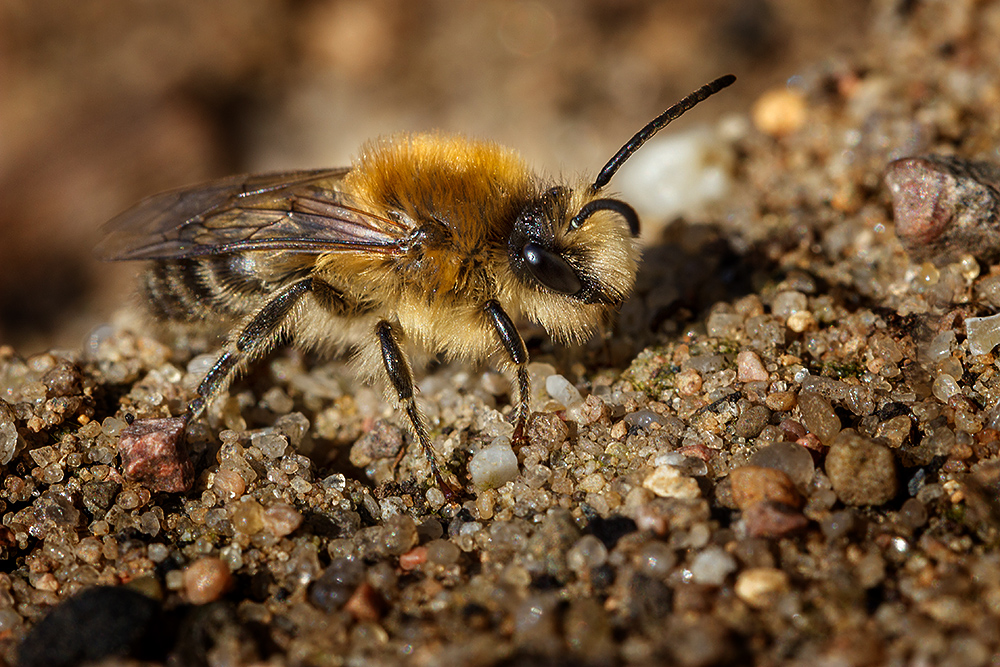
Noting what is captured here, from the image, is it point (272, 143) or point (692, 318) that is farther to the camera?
point (272, 143)

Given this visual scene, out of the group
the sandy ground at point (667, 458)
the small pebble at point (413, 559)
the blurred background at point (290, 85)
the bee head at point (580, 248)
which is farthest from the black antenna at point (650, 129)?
the blurred background at point (290, 85)

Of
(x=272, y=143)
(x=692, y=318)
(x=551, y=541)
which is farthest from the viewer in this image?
(x=272, y=143)

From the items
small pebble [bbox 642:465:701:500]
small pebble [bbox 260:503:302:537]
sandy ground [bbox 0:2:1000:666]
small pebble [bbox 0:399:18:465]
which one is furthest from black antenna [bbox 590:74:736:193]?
small pebble [bbox 0:399:18:465]

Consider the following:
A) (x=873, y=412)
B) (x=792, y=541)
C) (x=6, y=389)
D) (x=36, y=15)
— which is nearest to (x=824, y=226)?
(x=873, y=412)

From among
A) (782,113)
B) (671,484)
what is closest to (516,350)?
(671,484)

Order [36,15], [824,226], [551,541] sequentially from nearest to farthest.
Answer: [551,541]
[824,226]
[36,15]

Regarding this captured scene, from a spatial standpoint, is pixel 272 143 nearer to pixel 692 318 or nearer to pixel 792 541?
pixel 692 318

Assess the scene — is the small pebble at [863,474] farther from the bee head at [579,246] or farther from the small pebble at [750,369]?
the bee head at [579,246]
